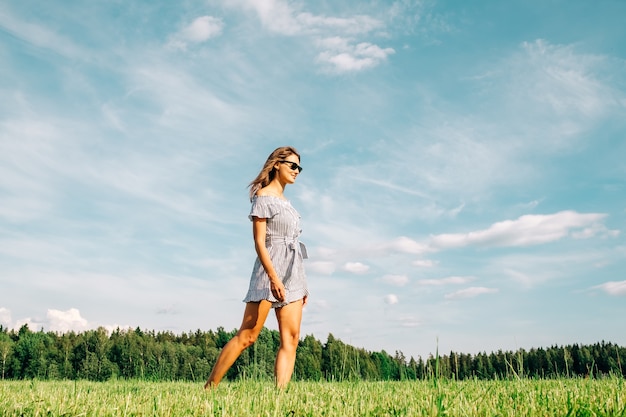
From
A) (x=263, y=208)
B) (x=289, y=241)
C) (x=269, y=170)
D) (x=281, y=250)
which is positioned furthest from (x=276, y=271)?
(x=269, y=170)

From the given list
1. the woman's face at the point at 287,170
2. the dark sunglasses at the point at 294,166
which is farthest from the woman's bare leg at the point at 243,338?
the dark sunglasses at the point at 294,166

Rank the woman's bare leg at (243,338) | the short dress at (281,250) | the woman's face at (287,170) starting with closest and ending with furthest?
1. the woman's bare leg at (243,338)
2. the short dress at (281,250)
3. the woman's face at (287,170)

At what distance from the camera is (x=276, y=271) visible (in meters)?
5.24

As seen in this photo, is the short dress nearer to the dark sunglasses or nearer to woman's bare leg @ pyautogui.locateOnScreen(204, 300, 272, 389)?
woman's bare leg @ pyautogui.locateOnScreen(204, 300, 272, 389)

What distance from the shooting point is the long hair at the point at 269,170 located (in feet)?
18.0

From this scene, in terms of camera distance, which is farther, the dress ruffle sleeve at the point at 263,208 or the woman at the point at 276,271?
the dress ruffle sleeve at the point at 263,208

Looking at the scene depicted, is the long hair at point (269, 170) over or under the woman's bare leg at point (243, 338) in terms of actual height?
over

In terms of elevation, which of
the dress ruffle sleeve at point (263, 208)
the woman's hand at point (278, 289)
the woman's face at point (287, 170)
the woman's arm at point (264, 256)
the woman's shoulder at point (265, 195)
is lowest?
the woman's hand at point (278, 289)

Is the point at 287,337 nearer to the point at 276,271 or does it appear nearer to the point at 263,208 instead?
the point at 276,271

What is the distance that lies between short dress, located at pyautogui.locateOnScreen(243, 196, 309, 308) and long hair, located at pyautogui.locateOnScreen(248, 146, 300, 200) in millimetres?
206

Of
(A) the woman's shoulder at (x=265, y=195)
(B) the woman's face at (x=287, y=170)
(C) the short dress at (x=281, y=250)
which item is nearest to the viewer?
(C) the short dress at (x=281, y=250)

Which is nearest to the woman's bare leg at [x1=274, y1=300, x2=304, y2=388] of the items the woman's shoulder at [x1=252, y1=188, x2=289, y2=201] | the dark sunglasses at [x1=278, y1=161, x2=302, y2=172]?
the woman's shoulder at [x1=252, y1=188, x2=289, y2=201]

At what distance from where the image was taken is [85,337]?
1907 inches

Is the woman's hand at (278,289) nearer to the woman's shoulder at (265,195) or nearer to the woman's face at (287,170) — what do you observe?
the woman's shoulder at (265,195)
